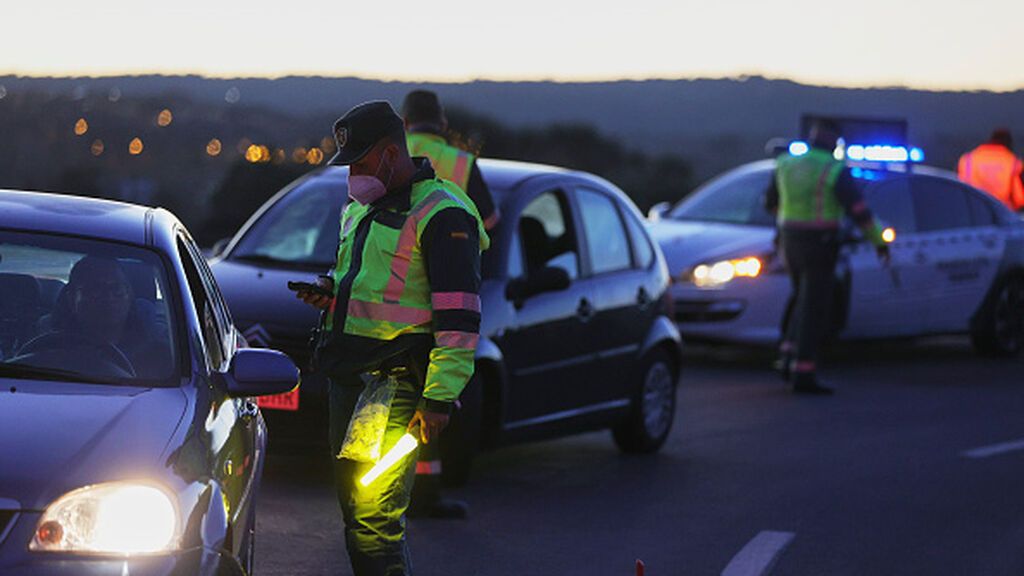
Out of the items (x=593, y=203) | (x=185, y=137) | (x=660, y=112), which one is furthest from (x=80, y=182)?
(x=660, y=112)

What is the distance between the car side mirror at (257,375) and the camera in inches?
261

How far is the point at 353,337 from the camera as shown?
7.03m

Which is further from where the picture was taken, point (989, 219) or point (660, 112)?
point (660, 112)

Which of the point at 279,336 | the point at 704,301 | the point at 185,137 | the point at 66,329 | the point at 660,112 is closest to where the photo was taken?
the point at 66,329

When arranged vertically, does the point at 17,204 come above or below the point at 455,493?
above

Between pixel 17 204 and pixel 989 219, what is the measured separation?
47.0 ft

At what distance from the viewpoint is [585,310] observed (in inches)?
472

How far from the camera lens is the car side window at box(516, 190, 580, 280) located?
11.9m

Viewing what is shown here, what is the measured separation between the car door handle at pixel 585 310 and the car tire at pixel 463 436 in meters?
1.09

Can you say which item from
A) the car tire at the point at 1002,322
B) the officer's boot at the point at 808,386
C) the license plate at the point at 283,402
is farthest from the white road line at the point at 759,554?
the car tire at the point at 1002,322

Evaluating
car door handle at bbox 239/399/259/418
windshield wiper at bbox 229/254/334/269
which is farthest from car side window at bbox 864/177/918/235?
car door handle at bbox 239/399/259/418

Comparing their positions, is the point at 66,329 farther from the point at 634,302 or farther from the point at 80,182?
the point at 80,182

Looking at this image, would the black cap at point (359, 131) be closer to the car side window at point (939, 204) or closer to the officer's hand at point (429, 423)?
the officer's hand at point (429, 423)

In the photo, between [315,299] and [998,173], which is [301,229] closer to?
[315,299]
